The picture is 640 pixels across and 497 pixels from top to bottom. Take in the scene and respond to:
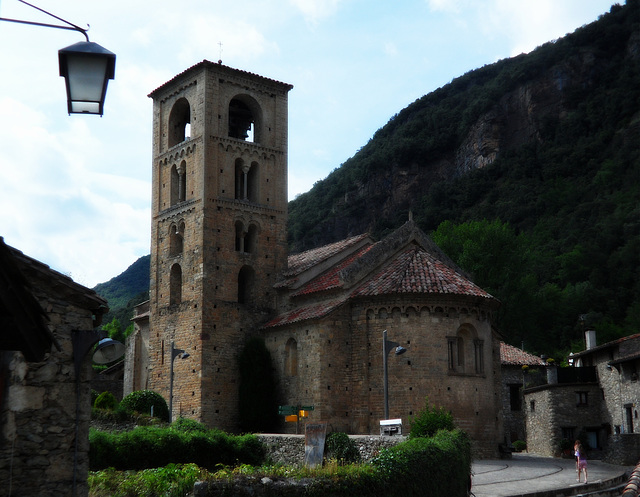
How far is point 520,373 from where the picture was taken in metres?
45.6

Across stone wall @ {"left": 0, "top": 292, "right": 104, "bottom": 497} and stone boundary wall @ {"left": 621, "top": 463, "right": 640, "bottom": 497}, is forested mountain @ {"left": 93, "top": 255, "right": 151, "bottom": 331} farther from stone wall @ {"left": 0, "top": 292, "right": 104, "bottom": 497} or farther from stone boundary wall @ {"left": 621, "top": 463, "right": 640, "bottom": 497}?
stone boundary wall @ {"left": 621, "top": 463, "right": 640, "bottom": 497}

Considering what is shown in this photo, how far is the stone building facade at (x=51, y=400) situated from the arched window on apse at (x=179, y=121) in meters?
27.2

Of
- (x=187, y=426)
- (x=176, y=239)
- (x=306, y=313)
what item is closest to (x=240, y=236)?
(x=176, y=239)

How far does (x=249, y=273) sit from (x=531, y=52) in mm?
100783

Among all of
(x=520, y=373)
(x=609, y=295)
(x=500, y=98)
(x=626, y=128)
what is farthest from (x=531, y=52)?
(x=520, y=373)

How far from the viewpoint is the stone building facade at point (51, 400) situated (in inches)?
471

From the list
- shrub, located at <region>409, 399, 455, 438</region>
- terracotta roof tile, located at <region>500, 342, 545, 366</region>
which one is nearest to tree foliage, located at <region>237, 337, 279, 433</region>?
shrub, located at <region>409, 399, 455, 438</region>

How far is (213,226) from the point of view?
36.4m

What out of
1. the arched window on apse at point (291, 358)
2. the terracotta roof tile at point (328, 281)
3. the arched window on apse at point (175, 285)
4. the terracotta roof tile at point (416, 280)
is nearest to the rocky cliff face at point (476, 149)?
the arched window on apse at point (175, 285)

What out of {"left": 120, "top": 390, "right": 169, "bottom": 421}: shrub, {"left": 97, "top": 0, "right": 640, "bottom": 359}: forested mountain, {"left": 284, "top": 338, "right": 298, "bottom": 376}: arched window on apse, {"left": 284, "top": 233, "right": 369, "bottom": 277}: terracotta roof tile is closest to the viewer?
{"left": 120, "top": 390, "right": 169, "bottom": 421}: shrub

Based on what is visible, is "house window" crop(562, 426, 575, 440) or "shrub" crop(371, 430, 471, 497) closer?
"shrub" crop(371, 430, 471, 497)

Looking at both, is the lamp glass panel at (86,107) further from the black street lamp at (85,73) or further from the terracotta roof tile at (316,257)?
the terracotta roof tile at (316,257)

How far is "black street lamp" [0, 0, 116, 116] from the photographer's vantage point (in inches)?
281

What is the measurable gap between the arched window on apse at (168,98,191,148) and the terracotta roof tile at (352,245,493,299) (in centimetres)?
1313
